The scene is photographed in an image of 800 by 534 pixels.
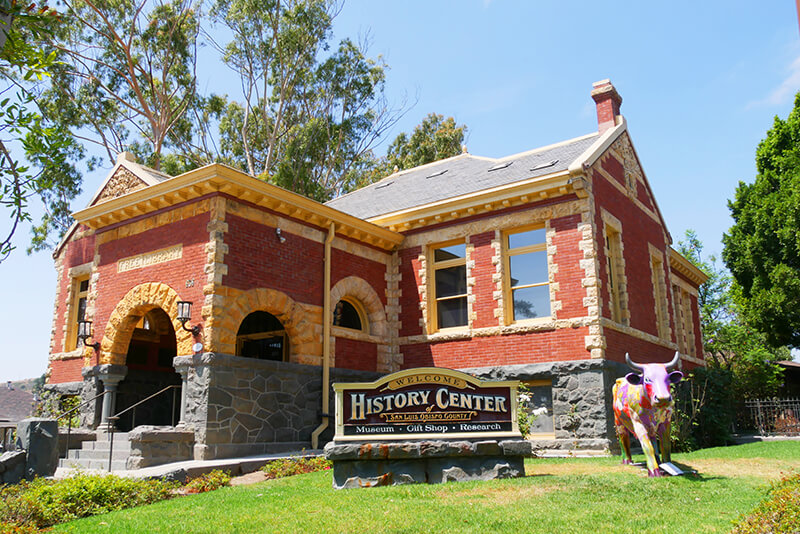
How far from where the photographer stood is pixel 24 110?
22.4 feet

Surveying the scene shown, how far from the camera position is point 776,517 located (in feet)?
17.8

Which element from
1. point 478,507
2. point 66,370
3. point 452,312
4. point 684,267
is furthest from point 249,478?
point 684,267

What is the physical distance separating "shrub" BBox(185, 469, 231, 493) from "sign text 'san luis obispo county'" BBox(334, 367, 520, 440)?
95.0 inches

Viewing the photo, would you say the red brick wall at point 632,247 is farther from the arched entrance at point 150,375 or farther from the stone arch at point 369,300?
the arched entrance at point 150,375

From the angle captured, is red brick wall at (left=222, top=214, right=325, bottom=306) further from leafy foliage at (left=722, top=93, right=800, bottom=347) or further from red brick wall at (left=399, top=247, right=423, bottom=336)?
leafy foliage at (left=722, top=93, right=800, bottom=347)

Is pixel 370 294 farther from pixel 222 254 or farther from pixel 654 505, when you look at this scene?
pixel 654 505

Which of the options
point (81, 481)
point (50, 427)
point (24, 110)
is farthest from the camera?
point (50, 427)

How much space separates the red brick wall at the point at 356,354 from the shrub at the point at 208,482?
5.42 meters

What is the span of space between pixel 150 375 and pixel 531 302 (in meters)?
10.3

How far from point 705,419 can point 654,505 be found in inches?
419

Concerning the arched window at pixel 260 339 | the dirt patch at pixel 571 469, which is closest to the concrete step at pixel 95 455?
the arched window at pixel 260 339

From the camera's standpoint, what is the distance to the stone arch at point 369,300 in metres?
16.5

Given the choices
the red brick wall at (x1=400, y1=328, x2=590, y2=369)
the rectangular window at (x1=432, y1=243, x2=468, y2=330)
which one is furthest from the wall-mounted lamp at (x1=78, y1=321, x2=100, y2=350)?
the rectangular window at (x1=432, y1=243, x2=468, y2=330)

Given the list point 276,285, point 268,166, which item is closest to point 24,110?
point 276,285
